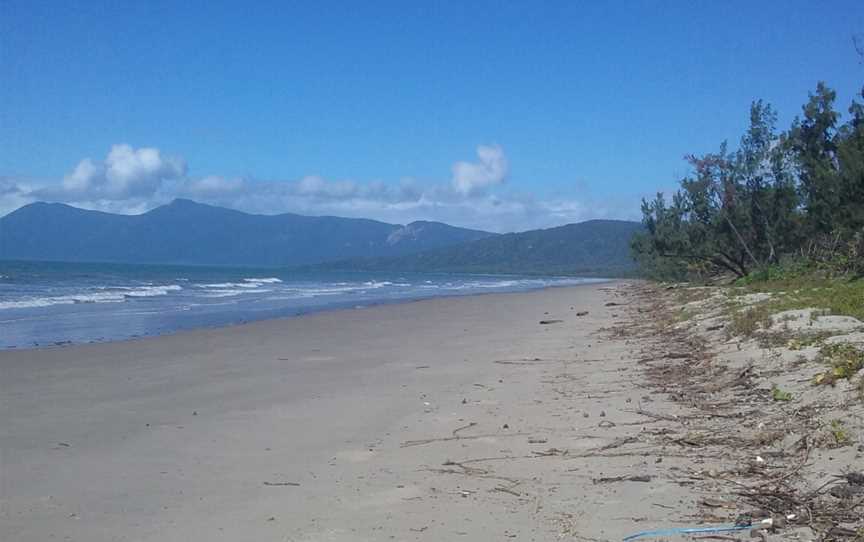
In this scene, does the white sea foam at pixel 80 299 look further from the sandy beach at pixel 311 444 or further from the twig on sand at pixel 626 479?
the twig on sand at pixel 626 479

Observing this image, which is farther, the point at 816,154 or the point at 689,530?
the point at 816,154

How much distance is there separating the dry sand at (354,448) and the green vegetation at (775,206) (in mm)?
12429

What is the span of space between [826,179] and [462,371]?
699 inches

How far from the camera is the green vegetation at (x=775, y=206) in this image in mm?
24766

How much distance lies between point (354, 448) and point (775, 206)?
30.2 meters

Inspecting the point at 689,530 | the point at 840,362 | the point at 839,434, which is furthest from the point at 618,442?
the point at 840,362

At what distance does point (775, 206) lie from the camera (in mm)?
33594

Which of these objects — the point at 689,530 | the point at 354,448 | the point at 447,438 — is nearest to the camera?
the point at 689,530

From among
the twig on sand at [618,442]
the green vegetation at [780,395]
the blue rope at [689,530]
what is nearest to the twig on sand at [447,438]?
the twig on sand at [618,442]

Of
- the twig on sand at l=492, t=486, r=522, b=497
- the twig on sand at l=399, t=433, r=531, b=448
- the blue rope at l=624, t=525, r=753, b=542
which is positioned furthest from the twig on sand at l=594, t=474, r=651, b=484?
the twig on sand at l=399, t=433, r=531, b=448

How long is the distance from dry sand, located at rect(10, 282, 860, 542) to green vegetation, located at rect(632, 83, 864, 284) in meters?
12.4

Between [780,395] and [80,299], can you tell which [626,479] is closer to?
[780,395]

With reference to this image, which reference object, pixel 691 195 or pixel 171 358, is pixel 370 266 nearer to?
pixel 691 195

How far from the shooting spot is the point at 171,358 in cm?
1555
